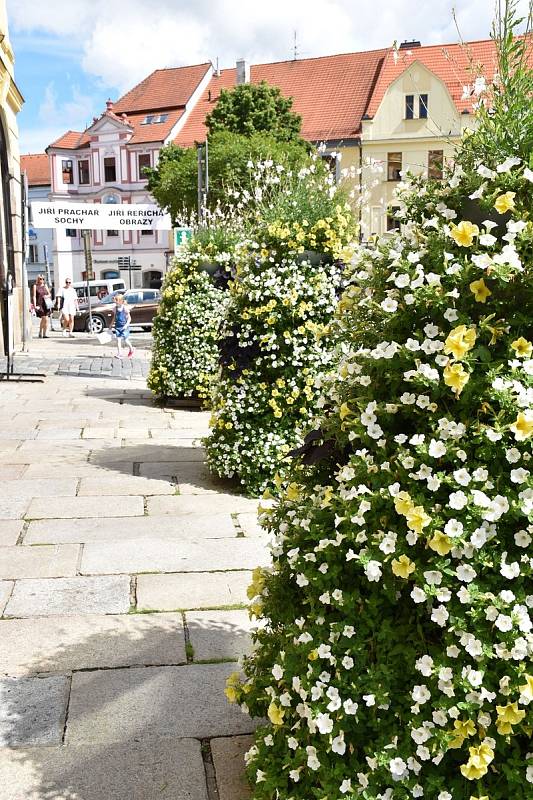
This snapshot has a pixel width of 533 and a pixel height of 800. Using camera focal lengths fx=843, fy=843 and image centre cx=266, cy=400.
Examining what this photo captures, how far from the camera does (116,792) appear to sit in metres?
2.67

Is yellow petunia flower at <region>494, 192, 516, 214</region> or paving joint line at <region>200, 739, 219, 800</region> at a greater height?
yellow petunia flower at <region>494, 192, 516, 214</region>

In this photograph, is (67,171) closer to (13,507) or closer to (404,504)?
(13,507)

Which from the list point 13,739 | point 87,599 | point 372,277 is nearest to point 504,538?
point 372,277

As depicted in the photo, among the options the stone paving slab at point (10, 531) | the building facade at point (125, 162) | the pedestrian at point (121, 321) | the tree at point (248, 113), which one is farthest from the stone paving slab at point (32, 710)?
the building facade at point (125, 162)

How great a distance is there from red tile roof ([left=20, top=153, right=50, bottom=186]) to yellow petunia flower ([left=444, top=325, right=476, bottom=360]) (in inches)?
2686

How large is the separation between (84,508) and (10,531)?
685 millimetres

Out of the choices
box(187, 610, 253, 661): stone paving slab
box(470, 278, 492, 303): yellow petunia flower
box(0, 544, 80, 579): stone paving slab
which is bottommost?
→ box(187, 610, 253, 661): stone paving slab

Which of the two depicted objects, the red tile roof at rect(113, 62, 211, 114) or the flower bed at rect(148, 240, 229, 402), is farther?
the red tile roof at rect(113, 62, 211, 114)

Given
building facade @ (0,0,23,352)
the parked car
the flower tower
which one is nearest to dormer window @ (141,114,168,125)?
the parked car

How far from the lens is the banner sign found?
1633 cm

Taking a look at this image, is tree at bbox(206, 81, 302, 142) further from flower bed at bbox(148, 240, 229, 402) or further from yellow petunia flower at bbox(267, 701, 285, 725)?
yellow petunia flower at bbox(267, 701, 285, 725)

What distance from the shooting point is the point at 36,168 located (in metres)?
69.2

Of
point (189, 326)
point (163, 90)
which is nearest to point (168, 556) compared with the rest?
point (189, 326)

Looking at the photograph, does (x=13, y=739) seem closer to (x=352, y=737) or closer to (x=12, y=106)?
(x=352, y=737)
